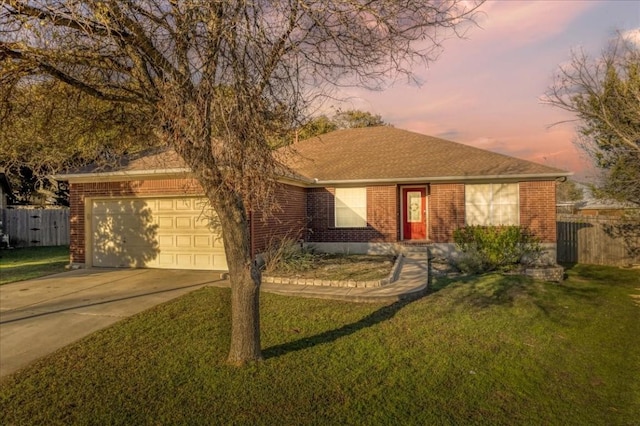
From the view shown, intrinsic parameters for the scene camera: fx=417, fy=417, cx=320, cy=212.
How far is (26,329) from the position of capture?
6.48 meters

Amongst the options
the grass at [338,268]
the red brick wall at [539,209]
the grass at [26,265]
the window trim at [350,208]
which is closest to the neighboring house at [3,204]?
the grass at [26,265]

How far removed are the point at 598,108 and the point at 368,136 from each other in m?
9.34

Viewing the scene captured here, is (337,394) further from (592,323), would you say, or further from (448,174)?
(448,174)

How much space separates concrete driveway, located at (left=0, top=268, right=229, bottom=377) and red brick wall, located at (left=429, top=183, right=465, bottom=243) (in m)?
7.72

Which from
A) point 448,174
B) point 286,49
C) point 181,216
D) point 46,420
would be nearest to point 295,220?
point 181,216

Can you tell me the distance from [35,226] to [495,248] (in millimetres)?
21412

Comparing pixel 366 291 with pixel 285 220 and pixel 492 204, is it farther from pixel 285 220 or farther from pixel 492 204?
pixel 492 204

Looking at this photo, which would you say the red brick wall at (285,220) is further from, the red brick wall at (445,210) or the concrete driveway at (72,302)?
the red brick wall at (445,210)

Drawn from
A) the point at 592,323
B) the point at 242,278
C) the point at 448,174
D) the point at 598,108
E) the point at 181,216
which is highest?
the point at 598,108

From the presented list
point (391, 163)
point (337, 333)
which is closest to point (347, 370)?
point (337, 333)

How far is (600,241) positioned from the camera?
621 inches

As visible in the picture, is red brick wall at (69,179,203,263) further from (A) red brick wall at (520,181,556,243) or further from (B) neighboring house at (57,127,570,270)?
(A) red brick wall at (520,181,556,243)

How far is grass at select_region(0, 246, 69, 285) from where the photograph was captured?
36.6ft

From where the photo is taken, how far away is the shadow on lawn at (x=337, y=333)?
5.67 meters
